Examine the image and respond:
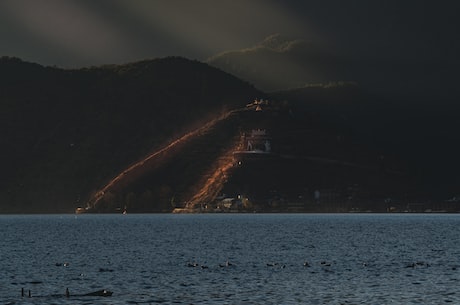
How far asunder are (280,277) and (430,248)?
6148cm

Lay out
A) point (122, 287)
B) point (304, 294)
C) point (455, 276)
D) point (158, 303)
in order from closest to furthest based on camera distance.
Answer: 1. point (158, 303)
2. point (304, 294)
3. point (122, 287)
4. point (455, 276)

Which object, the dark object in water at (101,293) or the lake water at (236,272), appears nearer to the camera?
the dark object in water at (101,293)

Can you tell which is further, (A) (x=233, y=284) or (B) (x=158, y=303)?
(A) (x=233, y=284)

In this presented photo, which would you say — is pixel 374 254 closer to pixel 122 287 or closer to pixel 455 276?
pixel 455 276

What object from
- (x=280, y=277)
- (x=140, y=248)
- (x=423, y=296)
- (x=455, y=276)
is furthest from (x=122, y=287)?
(x=140, y=248)

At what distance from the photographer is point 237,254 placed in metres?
143

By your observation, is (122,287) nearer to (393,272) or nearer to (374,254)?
(393,272)

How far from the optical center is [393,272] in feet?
355

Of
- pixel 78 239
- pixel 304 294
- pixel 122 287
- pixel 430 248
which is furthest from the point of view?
pixel 78 239

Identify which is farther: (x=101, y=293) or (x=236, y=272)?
(x=236, y=272)

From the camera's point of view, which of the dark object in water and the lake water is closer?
the dark object in water

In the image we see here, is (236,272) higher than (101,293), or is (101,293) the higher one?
(236,272)

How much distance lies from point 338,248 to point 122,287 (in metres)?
70.6

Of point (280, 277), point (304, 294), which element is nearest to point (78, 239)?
point (280, 277)
